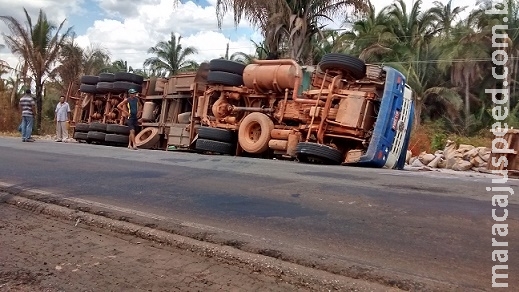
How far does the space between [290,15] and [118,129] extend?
6941mm

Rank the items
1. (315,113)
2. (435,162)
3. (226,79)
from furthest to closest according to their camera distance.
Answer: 1. (435,162)
2. (226,79)
3. (315,113)

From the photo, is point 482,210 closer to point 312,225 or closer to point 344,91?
point 312,225

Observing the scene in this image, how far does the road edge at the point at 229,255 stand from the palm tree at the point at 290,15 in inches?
531

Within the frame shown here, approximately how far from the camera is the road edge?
3.14m

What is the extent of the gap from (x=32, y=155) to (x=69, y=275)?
7.97 metres

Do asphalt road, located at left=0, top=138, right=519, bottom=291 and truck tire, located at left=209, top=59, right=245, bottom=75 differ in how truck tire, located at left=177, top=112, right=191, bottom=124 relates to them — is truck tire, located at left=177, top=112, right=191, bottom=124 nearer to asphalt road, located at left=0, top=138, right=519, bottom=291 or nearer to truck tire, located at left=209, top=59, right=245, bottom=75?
truck tire, located at left=209, top=59, right=245, bottom=75

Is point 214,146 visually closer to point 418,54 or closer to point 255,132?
point 255,132

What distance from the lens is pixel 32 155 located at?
10594 mm

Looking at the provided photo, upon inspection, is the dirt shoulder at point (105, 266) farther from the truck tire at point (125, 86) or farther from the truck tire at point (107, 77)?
the truck tire at point (107, 77)

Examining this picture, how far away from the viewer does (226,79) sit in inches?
498

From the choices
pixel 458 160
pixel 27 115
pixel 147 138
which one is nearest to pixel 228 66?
pixel 147 138

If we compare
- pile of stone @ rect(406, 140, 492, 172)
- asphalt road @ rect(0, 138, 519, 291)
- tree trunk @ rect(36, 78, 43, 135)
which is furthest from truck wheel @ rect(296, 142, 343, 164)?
tree trunk @ rect(36, 78, 43, 135)

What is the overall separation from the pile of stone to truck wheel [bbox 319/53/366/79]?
3.71 metres

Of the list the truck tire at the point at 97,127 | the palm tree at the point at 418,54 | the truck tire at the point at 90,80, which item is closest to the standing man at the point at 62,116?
the truck tire at the point at 90,80
